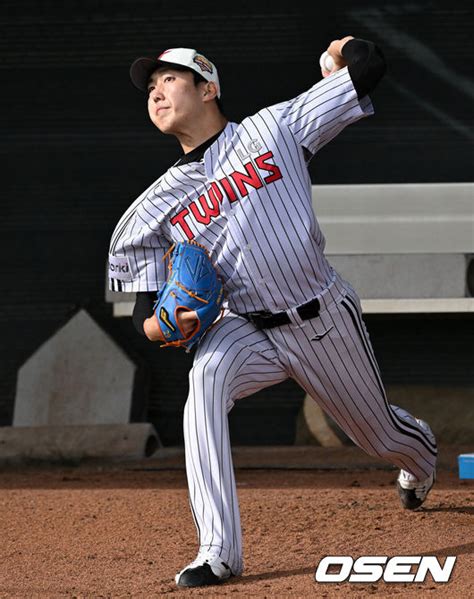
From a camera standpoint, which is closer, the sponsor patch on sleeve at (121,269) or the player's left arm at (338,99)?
the player's left arm at (338,99)

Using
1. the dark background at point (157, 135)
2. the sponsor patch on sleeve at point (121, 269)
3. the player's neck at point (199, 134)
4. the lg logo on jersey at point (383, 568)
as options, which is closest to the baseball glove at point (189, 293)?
the sponsor patch on sleeve at point (121, 269)

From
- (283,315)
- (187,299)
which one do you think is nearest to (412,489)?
(283,315)

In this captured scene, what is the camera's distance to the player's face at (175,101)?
4.15 m

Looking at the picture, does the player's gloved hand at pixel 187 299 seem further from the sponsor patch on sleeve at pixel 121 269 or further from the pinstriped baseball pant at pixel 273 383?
the sponsor patch on sleeve at pixel 121 269

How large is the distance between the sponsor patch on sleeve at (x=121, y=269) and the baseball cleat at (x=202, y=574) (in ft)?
3.38

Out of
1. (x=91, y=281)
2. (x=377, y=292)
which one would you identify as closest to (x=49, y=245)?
(x=91, y=281)

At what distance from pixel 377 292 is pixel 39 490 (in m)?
2.53

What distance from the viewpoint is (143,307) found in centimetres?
418

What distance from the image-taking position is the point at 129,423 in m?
7.66

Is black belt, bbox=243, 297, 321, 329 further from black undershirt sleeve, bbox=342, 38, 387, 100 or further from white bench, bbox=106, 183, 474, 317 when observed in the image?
white bench, bbox=106, 183, 474, 317

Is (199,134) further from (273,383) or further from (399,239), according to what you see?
(399,239)

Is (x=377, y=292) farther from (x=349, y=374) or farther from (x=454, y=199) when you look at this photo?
(x=349, y=374)

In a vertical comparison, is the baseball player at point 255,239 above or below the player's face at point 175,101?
below

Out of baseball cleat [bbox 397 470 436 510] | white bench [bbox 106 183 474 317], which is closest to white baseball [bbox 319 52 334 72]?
baseball cleat [bbox 397 470 436 510]
